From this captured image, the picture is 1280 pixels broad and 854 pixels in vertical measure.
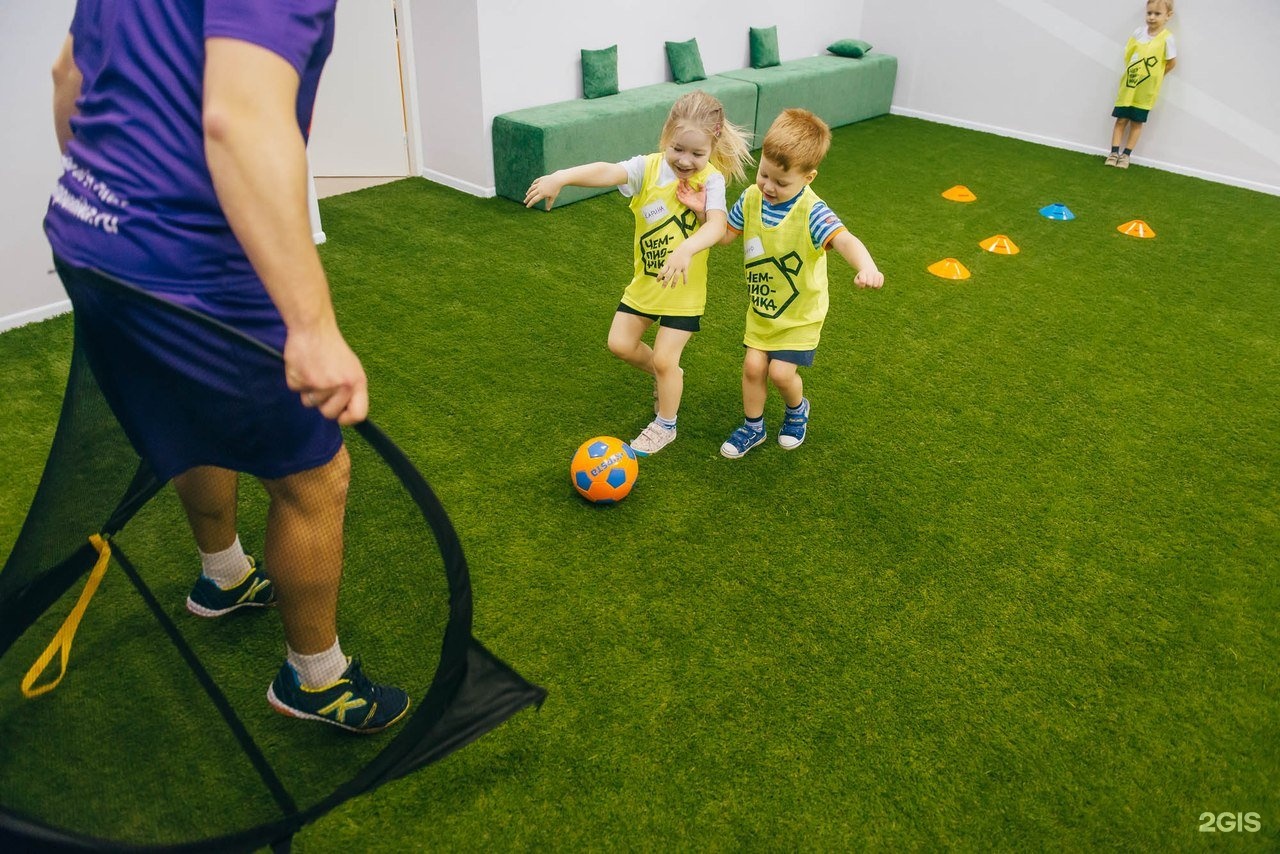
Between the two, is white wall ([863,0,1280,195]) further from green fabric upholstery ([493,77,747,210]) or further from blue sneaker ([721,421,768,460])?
blue sneaker ([721,421,768,460])

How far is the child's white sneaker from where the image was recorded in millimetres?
2648

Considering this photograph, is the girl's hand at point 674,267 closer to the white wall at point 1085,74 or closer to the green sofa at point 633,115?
the green sofa at point 633,115

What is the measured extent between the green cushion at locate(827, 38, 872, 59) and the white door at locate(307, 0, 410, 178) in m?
3.53

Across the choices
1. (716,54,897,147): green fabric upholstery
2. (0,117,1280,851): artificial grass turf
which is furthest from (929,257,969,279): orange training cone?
(716,54,897,147): green fabric upholstery

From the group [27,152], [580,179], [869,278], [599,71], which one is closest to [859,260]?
[869,278]

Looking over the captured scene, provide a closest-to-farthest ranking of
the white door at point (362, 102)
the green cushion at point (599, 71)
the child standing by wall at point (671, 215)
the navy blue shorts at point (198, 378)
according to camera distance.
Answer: the navy blue shorts at point (198, 378)
the child standing by wall at point (671, 215)
the white door at point (362, 102)
the green cushion at point (599, 71)

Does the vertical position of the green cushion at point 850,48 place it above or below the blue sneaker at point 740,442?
above

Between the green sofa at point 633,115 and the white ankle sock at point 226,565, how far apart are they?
267 cm

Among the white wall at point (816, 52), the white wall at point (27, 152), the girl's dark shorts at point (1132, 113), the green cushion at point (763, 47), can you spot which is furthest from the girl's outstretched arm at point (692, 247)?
the girl's dark shorts at point (1132, 113)

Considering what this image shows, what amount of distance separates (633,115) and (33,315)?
119 inches

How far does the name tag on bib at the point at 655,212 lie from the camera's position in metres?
2.43

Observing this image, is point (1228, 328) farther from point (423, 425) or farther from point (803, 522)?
→ point (423, 425)

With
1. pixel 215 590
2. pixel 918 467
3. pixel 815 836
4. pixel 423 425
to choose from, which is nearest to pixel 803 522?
pixel 918 467

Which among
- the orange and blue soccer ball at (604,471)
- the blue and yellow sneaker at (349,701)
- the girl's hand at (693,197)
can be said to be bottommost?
Answer: the orange and blue soccer ball at (604,471)
